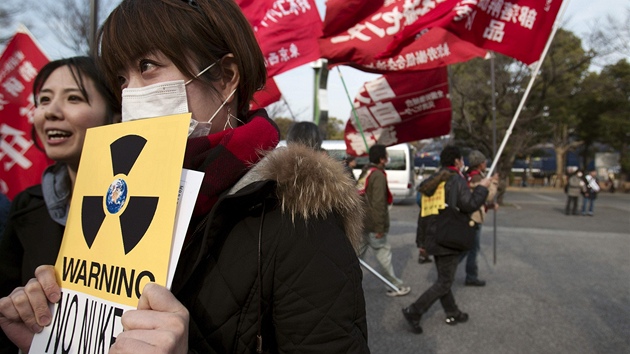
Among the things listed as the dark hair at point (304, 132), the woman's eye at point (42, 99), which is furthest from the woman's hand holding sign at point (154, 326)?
the dark hair at point (304, 132)

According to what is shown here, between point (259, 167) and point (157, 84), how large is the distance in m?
0.32

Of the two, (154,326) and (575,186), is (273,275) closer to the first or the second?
(154,326)

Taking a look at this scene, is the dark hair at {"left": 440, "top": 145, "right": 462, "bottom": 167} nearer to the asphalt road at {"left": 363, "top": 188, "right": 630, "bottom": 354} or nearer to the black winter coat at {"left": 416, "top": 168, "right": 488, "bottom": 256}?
the black winter coat at {"left": 416, "top": 168, "right": 488, "bottom": 256}

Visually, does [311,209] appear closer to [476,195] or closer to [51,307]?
[51,307]

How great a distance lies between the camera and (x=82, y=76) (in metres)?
1.72

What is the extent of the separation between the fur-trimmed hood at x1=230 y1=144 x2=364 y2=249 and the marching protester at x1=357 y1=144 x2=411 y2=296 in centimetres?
434

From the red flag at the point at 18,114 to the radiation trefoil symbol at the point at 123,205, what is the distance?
2.23 m

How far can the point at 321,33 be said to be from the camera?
4777 mm

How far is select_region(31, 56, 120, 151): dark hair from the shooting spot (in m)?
1.72

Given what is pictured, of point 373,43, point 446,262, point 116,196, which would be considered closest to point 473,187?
point 446,262

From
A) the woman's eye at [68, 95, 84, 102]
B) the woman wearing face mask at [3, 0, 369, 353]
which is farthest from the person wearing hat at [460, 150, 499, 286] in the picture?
the woman wearing face mask at [3, 0, 369, 353]

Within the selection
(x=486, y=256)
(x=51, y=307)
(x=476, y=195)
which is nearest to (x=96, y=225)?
(x=51, y=307)

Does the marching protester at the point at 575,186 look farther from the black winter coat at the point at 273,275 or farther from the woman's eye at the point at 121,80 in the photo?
the woman's eye at the point at 121,80

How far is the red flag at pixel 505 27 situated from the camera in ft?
14.0
